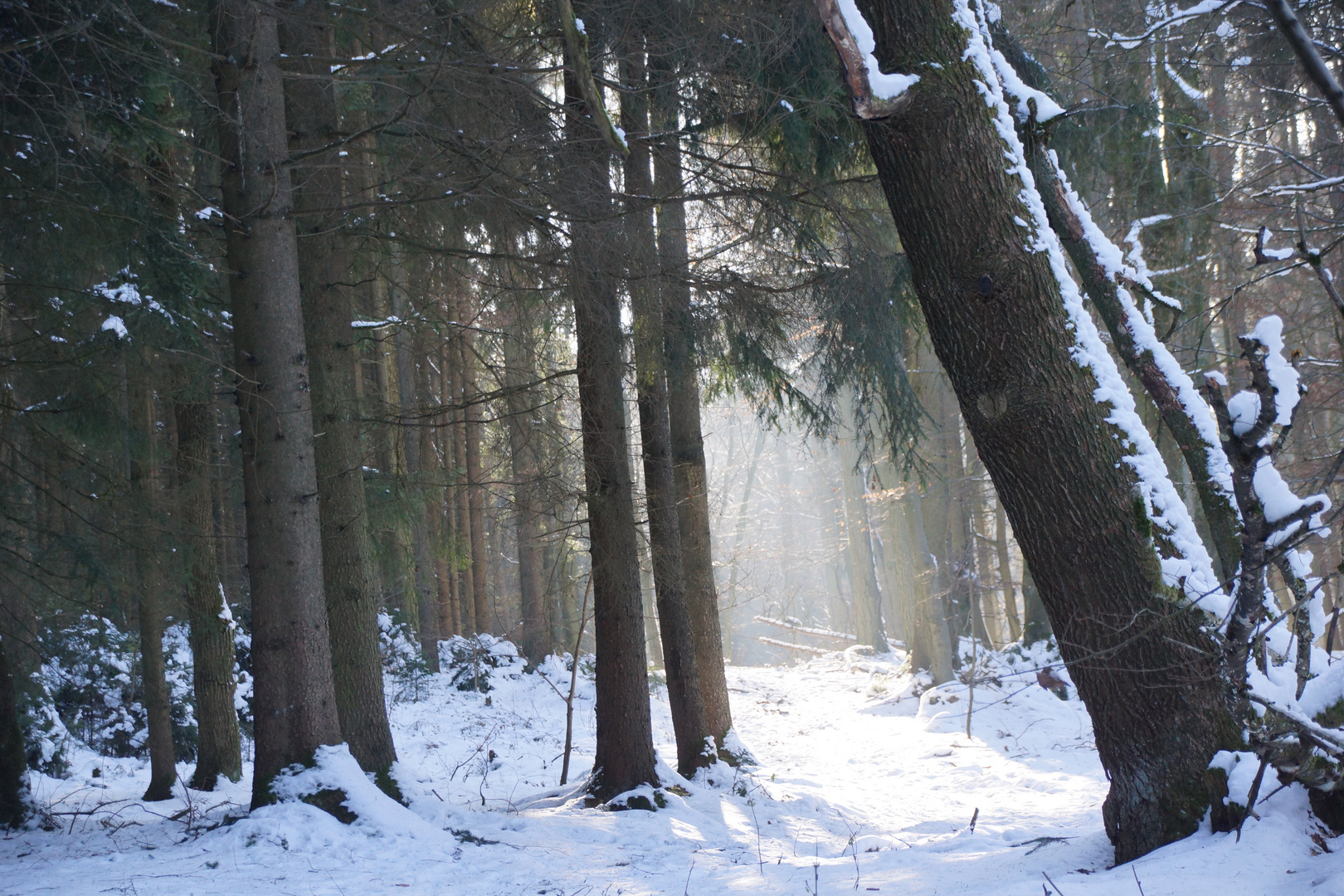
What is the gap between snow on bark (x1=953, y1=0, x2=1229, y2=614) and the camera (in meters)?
3.25

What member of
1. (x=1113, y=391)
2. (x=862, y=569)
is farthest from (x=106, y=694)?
(x=862, y=569)

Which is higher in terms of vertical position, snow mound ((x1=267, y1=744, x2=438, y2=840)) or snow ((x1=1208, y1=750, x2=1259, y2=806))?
snow ((x1=1208, y1=750, x2=1259, y2=806))

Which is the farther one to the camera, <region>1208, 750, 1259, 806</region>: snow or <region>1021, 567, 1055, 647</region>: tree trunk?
<region>1021, 567, 1055, 647</region>: tree trunk

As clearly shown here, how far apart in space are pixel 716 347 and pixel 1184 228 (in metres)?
5.04

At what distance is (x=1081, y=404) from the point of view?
11.1 ft

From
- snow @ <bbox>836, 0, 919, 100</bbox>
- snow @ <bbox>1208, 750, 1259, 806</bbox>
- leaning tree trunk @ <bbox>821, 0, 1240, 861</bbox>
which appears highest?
snow @ <bbox>836, 0, 919, 100</bbox>

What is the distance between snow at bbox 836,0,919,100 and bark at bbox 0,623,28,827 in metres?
6.74

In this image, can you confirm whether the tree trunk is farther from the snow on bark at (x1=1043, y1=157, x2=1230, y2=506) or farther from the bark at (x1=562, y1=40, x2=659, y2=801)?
the snow on bark at (x1=1043, y1=157, x2=1230, y2=506)

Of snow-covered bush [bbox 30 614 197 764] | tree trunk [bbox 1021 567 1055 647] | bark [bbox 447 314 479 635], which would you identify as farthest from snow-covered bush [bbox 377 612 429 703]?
tree trunk [bbox 1021 567 1055 647]

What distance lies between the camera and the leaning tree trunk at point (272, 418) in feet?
15.5

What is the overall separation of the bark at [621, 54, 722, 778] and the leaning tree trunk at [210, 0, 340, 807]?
291 centimetres

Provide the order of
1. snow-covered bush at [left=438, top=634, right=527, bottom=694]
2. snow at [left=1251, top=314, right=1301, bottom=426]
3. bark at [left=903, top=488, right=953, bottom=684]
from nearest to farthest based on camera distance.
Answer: snow at [left=1251, top=314, right=1301, bottom=426] → snow-covered bush at [left=438, top=634, right=527, bottom=694] → bark at [left=903, top=488, right=953, bottom=684]

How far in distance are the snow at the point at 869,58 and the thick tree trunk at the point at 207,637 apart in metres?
6.64

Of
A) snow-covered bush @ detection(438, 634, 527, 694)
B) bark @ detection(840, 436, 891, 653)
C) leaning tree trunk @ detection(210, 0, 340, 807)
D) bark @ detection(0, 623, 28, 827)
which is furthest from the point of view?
bark @ detection(840, 436, 891, 653)
